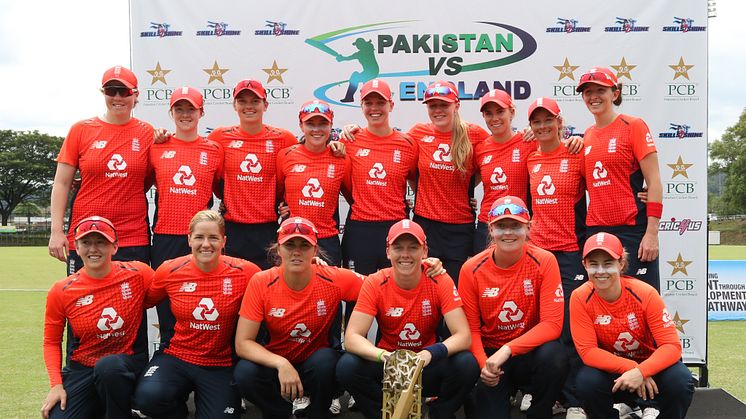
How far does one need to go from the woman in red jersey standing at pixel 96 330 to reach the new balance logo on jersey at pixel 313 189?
1272 mm

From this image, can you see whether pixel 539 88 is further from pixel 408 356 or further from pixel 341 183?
pixel 408 356

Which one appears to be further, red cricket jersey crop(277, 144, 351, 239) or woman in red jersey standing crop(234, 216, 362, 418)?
red cricket jersey crop(277, 144, 351, 239)

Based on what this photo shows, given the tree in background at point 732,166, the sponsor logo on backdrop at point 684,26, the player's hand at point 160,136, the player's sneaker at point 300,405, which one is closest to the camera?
the player's sneaker at point 300,405

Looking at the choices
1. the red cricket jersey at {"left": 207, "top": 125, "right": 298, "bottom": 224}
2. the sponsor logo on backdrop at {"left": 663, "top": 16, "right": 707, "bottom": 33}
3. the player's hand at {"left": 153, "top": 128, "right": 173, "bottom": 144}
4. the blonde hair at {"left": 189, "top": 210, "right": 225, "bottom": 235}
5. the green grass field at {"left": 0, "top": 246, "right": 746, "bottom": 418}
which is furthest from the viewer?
the sponsor logo on backdrop at {"left": 663, "top": 16, "right": 707, "bottom": 33}

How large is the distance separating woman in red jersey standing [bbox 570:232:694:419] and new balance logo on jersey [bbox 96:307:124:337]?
2.98 m

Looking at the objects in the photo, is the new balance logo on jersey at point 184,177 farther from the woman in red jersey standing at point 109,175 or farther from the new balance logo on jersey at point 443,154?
the new balance logo on jersey at point 443,154

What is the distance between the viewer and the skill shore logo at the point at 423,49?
6.04m

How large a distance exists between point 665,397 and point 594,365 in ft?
1.46

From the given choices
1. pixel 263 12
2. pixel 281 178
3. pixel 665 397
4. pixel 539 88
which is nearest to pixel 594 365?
pixel 665 397

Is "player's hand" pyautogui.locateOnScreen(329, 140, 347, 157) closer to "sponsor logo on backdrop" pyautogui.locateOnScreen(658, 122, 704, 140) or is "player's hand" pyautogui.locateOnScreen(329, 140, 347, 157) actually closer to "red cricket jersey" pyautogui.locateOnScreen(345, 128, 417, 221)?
"red cricket jersey" pyautogui.locateOnScreen(345, 128, 417, 221)

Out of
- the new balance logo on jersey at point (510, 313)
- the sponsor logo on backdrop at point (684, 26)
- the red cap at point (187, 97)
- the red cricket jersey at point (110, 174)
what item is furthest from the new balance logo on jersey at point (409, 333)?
the sponsor logo on backdrop at point (684, 26)

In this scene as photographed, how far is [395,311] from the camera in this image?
4070 mm

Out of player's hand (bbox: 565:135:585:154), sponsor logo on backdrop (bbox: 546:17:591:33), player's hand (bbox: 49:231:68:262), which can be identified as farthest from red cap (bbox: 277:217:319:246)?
sponsor logo on backdrop (bbox: 546:17:591:33)

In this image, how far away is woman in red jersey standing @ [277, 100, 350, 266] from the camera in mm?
4781
